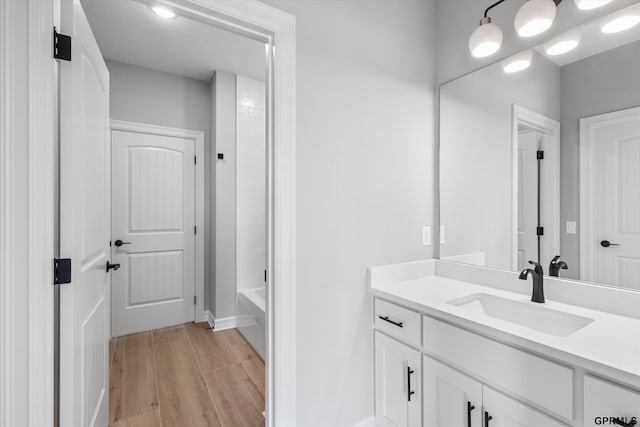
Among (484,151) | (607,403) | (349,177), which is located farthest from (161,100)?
(607,403)

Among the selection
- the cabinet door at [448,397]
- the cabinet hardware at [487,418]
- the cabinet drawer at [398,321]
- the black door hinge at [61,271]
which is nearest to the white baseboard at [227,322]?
the cabinet drawer at [398,321]

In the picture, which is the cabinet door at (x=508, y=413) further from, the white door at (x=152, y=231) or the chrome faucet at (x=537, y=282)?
the white door at (x=152, y=231)

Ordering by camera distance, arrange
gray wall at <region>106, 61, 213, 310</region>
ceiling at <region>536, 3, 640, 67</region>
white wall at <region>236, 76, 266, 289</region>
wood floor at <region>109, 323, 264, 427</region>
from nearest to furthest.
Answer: ceiling at <region>536, 3, 640, 67</region> → wood floor at <region>109, 323, 264, 427</region> → gray wall at <region>106, 61, 213, 310</region> → white wall at <region>236, 76, 266, 289</region>

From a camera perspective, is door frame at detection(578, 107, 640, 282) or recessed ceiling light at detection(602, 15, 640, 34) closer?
recessed ceiling light at detection(602, 15, 640, 34)

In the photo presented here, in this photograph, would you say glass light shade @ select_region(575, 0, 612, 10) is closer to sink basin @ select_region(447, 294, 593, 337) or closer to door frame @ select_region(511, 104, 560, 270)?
door frame @ select_region(511, 104, 560, 270)

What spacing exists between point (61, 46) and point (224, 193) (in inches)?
92.0

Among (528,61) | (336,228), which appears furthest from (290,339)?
(528,61)

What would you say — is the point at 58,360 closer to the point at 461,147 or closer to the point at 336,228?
the point at 336,228

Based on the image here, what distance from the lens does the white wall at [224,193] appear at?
10.6ft

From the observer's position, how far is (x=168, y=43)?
2.70 m

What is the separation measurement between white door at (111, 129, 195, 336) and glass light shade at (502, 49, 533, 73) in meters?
3.05

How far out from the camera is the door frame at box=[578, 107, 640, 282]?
133 centimetres

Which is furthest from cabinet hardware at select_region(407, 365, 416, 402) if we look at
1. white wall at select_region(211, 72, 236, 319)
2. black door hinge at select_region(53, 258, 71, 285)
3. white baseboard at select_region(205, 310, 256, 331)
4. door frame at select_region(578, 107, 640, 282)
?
white wall at select_region(211, 72, 236, 319)

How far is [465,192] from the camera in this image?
73.9 inches
